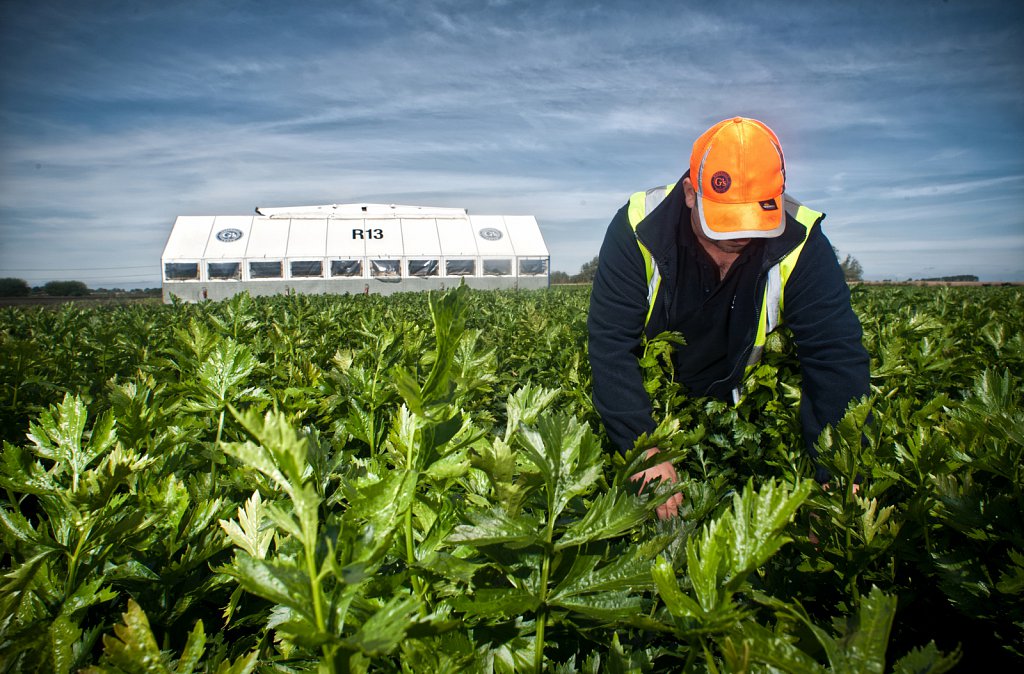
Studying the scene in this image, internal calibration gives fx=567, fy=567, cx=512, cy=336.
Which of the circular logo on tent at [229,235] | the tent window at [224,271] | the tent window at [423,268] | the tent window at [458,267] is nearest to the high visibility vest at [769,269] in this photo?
the tent window at [458,267]

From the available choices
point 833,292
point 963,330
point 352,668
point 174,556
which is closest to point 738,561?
point 352,668

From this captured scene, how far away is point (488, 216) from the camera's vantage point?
4403cm

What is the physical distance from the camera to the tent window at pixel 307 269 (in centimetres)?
3875

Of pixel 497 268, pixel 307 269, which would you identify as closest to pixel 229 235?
pixel 307 269

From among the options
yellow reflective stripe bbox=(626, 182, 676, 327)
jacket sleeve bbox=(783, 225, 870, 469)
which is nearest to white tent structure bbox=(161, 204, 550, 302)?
yellow reflective stripe bbox=(626, 182, 676, 327)

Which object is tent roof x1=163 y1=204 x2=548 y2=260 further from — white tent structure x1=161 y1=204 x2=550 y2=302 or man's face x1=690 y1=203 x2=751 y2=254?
man's face x1=690 y1=203 x2=751 y2=254

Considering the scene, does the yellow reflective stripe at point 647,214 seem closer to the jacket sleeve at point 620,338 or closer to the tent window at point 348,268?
the jacket sleeve at point 620,338

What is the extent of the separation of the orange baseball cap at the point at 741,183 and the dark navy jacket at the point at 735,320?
0.69ft

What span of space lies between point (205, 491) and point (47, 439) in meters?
0.35

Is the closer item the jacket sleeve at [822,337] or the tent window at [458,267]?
the jacket sleeve at [822,337]

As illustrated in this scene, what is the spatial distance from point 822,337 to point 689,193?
1013 millimetres

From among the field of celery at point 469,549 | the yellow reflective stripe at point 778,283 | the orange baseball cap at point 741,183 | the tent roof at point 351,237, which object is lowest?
the field of celery at point 469,549

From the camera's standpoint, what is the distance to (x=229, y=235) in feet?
127

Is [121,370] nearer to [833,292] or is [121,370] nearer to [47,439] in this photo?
[47,439]
